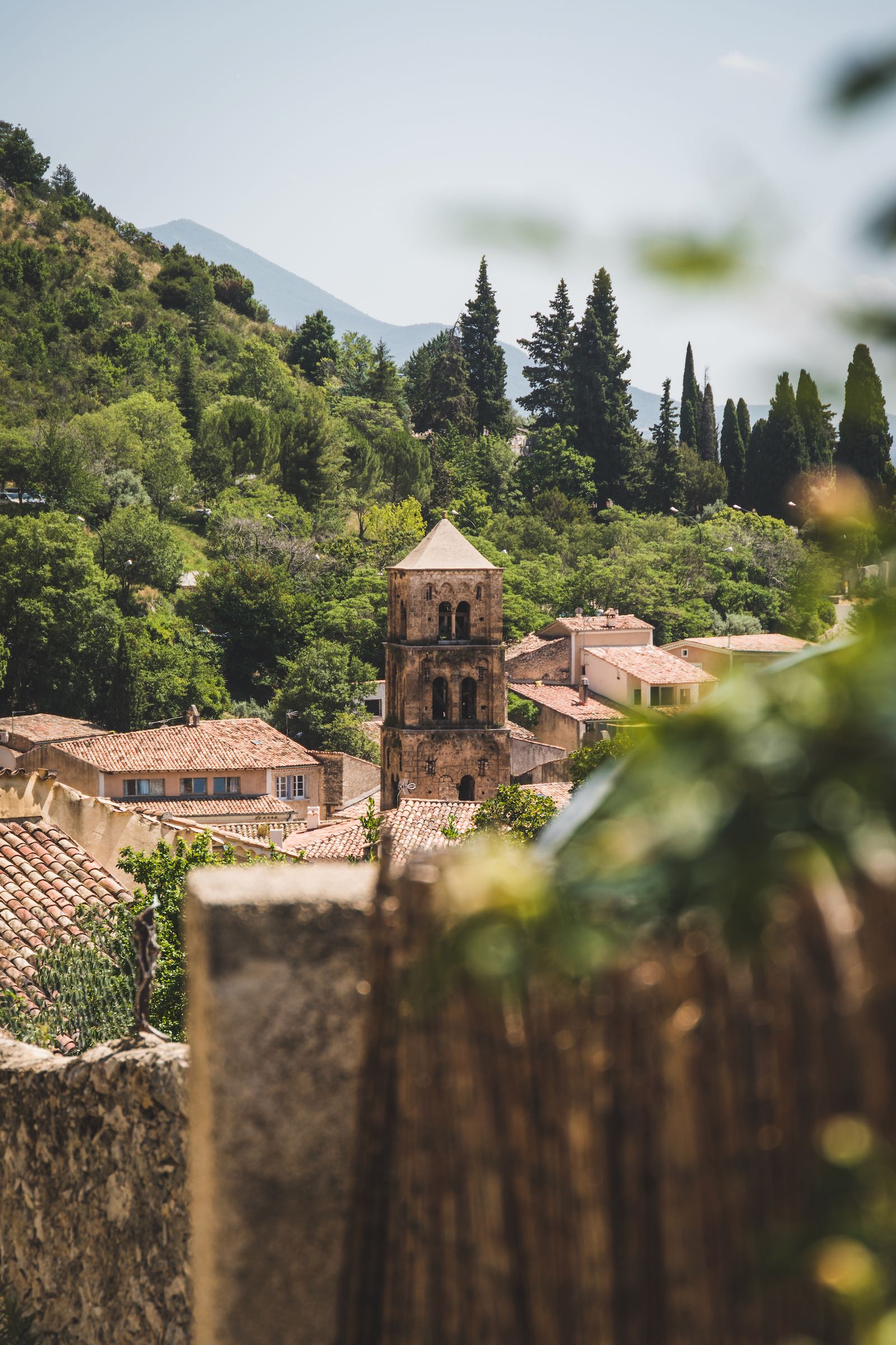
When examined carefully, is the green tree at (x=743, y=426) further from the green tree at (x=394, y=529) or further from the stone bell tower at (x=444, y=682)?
the stone bell tower at (x=444, y=682)

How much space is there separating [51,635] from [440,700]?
1725cm

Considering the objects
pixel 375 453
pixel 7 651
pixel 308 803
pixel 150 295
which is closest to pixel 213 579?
pixel 7 651

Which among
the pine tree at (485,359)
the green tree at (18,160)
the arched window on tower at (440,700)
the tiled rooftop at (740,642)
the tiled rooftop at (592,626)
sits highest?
the green tree at (18,160)

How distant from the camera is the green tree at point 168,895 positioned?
38.8ft

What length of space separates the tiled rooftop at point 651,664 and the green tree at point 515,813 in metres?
18.1

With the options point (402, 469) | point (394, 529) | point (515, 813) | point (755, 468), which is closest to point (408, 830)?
point (515, 813)

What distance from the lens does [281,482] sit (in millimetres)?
67000

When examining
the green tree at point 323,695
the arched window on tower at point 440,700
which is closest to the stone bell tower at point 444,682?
the arched window on tower at point 440,700

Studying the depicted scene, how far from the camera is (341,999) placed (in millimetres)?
1715

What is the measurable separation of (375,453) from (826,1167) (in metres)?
70.7

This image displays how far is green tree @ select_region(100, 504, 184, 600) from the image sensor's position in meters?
51.0

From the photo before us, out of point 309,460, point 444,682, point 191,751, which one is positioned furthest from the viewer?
point 309,460

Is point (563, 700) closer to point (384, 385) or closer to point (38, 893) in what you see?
point (38, 893)

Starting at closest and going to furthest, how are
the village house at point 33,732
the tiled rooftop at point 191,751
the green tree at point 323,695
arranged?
1. the tiled rooftop at point 191,751
2. the village house at point 33,732
3. the green tree at point 323,695
